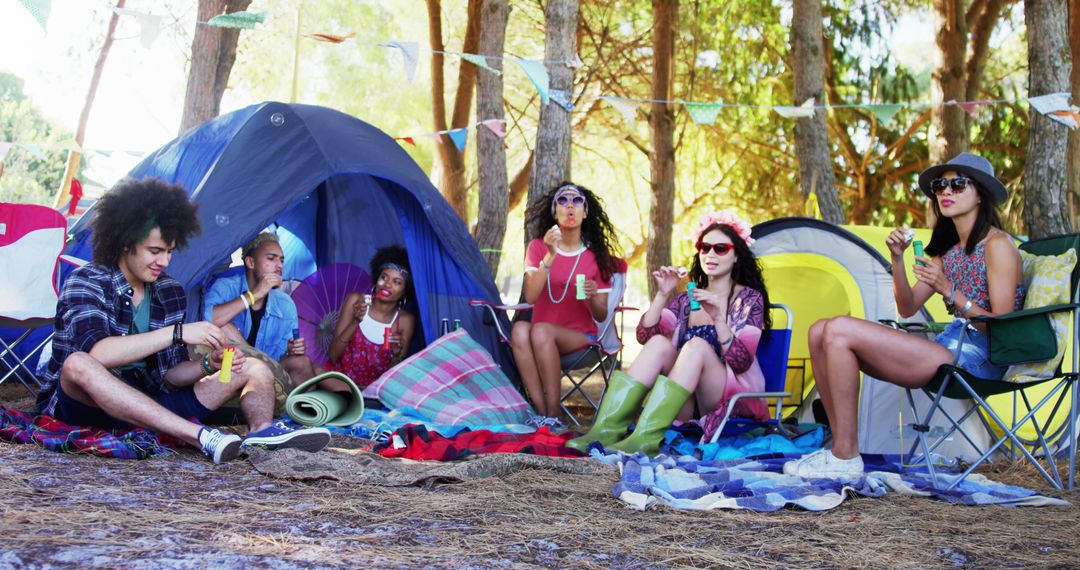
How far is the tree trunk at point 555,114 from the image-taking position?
5613mm

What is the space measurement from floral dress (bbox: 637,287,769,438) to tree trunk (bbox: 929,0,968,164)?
5.28 m

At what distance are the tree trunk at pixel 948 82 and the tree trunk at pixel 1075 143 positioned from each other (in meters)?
1.34

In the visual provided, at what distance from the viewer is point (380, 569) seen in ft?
6.93

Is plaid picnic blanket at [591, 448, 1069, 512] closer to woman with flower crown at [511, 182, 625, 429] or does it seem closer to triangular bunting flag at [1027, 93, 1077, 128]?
woman with flower crown at [511, 182, 625, 429]

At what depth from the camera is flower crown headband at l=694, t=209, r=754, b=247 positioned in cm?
422

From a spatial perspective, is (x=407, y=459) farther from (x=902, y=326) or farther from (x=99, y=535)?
(x=902, y=326)

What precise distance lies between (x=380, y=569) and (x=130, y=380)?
1789 millimetres

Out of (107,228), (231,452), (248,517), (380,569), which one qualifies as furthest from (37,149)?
(380,569)

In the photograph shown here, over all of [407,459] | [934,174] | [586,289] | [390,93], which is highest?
[390,93]

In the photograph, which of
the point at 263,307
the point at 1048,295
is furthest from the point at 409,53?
the point at 1048,295

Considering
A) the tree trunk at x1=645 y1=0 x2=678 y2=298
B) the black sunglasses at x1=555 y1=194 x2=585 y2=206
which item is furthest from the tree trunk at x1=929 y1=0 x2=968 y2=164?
the black sunglasses at x1=555 y1=194 x2=585 y2=206

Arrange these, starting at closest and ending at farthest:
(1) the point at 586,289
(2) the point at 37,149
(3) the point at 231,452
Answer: (3) the point at 231,452 → (1) the point at 586,289 → (2) the point at 37,149

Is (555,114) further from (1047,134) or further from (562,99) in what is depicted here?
(1047,134)

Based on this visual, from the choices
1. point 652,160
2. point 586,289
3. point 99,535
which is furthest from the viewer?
point 652,160
